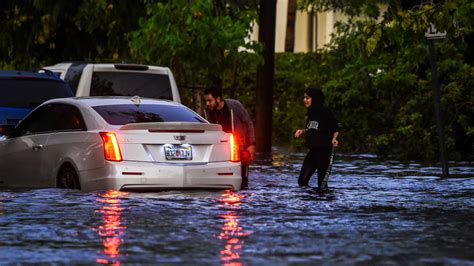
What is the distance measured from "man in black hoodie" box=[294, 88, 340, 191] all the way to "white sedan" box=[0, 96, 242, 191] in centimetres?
255

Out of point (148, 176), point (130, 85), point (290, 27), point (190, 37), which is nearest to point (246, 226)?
point (148, 176)

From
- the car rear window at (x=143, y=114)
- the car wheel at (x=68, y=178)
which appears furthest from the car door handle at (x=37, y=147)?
the car rear window at (x=143, y=114)

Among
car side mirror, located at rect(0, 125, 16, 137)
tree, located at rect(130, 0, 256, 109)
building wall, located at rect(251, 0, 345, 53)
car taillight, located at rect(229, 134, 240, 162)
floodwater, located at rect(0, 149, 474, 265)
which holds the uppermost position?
building wall, located at rect(251, 0, 345, 53)

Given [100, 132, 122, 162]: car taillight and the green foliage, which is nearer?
[100, 132, 122, 162]: car taillight

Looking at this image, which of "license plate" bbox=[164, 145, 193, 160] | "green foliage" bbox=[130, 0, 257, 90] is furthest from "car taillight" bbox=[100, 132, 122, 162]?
"green foliage" bbox=[130, 0, 257, 90]

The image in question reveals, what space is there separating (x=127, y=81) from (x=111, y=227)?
32.3 feet

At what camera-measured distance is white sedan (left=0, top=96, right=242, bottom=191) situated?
16000mm

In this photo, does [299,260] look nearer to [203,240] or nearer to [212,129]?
[203,240]

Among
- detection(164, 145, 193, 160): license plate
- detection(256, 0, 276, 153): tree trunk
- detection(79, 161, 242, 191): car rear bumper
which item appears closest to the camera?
detection(79, 161, 242, 191): car rear bumper

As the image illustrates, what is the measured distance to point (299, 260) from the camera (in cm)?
1079

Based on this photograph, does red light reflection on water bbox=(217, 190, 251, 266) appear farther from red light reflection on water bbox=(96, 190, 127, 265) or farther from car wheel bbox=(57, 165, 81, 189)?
car wheel bbox=(57, 165, 81, 189)

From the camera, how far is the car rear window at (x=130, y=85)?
22578mm

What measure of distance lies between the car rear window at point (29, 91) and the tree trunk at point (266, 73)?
12743 mm

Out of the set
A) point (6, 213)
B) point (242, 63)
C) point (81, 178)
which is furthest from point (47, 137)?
point (242, 63)
